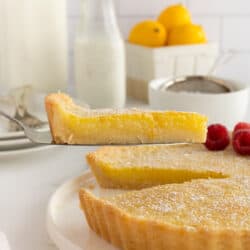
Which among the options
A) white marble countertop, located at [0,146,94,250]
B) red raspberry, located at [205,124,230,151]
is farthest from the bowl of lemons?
red raspberry, located at [205,124,230,151]

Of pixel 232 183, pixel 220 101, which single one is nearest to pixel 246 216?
pixel 232 183

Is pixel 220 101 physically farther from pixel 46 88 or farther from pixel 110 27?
pixel 46 88

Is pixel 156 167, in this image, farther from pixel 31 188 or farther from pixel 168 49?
pixel 168 49

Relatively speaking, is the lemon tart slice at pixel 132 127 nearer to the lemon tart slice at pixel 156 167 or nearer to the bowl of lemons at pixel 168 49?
the lemon tart slice at pixel 156 167

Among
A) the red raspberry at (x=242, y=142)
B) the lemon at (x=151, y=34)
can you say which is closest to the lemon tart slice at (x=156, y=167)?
the red raspberry at (x=242, y=142)

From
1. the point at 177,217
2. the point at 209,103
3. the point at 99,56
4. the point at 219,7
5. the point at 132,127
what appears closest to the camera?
the point at 177,217

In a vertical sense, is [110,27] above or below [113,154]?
above

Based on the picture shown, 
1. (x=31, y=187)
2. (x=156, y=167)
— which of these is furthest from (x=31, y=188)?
(x=156, y=167)
